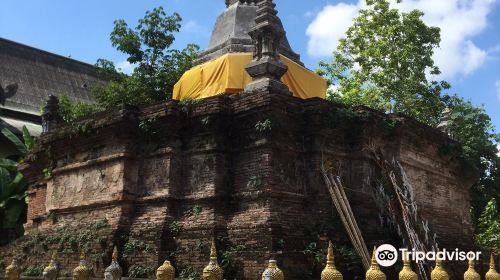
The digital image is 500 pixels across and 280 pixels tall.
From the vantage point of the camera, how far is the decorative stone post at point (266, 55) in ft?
29.9

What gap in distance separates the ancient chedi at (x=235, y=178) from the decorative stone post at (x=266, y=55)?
0.12ft

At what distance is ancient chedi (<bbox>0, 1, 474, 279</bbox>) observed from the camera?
8.46 meters

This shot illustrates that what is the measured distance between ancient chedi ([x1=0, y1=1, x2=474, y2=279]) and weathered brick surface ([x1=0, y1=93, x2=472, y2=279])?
0.02 m

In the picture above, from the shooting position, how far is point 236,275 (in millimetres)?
8125

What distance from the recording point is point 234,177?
9.05 m

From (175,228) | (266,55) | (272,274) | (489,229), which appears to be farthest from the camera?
(489,229)

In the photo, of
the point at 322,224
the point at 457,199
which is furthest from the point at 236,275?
the point at 457,199

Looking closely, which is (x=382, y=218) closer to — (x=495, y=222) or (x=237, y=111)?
(x=237, y=111)

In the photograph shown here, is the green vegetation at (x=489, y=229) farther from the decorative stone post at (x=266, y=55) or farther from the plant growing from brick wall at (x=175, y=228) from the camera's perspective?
the plant growing from brick wall at (x=175, y=228)

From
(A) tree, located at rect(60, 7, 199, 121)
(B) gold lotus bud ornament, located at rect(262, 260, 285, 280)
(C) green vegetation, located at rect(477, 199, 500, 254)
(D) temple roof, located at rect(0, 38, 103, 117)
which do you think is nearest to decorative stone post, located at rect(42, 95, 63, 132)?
(A) tree, located at rect(60, 7, 199, 121)

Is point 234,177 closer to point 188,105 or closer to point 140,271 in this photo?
point 188,105

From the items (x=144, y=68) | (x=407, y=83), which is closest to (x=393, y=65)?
(x=407, y=83)

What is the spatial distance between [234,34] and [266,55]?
2.47 metres

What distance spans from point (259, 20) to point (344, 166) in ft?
9.11
